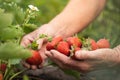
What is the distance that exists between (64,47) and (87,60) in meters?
0.10

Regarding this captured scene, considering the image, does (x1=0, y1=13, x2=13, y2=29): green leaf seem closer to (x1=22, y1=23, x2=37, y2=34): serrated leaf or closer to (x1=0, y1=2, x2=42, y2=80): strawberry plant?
(x1=0, y1=2, x2=42, y2=80): strawberry plant

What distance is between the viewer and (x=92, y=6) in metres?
2.64

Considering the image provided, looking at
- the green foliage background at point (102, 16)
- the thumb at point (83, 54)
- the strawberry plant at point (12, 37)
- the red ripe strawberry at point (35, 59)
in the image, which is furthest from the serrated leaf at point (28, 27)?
the green foliage background at point (102, 16)

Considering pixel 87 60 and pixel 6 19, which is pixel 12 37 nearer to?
pixel 6 19

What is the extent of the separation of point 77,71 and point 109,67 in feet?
0.46

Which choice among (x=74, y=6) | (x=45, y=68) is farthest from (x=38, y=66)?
(x=74, y=6)

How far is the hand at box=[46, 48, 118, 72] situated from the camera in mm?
1860

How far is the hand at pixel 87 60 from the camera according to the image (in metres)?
1.86

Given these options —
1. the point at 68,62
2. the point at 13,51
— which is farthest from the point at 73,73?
the point at 13,51

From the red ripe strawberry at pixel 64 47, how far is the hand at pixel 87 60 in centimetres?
2

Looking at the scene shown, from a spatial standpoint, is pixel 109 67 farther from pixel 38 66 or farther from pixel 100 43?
pixel 38 66

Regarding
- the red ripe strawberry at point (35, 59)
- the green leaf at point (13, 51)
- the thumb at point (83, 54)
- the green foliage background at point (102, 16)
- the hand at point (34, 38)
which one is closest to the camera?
the green leaf at point (13, 51)

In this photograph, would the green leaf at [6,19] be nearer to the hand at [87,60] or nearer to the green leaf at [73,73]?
the hand at [87,60]

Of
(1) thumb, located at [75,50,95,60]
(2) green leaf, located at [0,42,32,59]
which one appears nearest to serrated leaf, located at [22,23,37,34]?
(1) thumb, located at [75,50,95,60]
